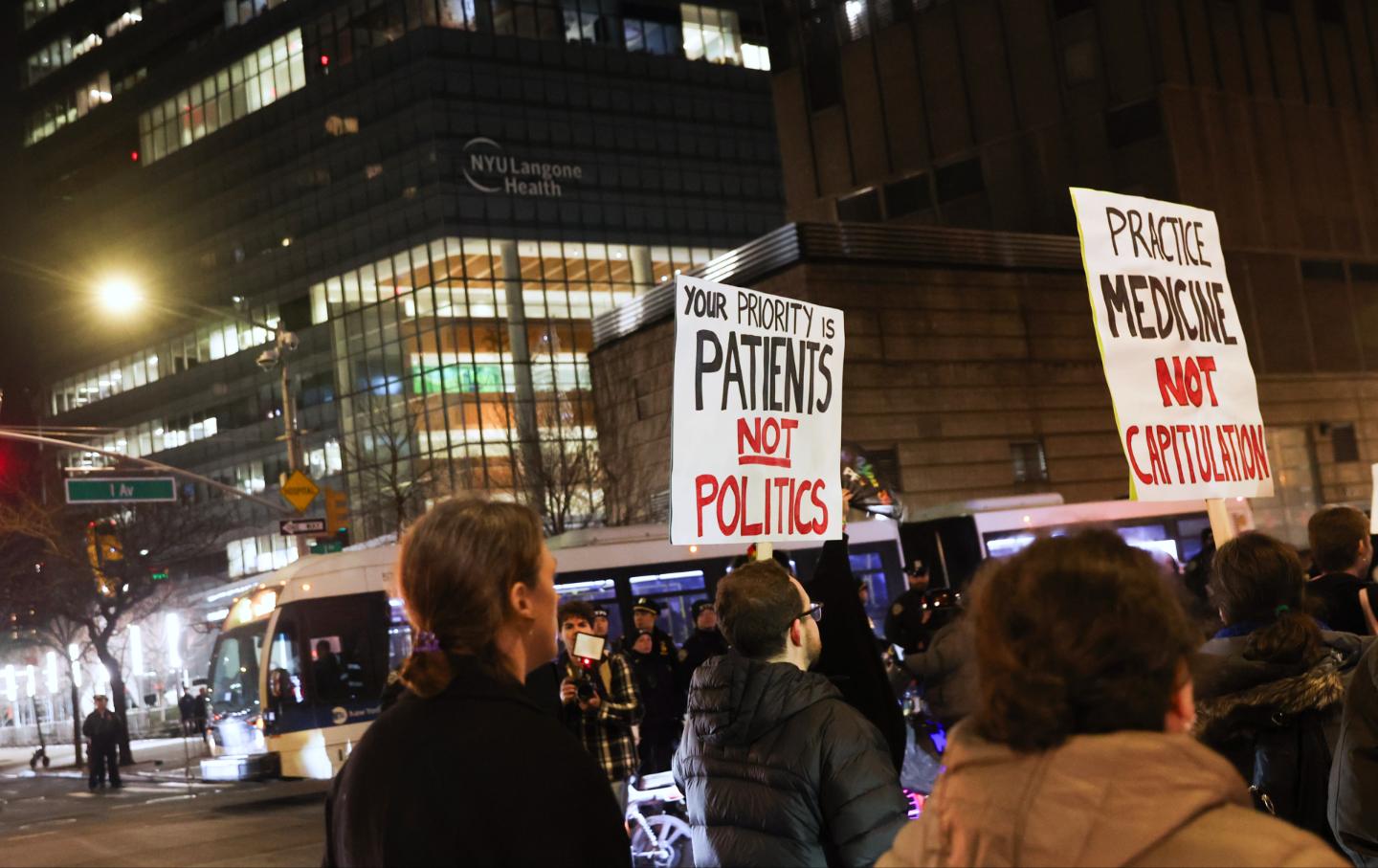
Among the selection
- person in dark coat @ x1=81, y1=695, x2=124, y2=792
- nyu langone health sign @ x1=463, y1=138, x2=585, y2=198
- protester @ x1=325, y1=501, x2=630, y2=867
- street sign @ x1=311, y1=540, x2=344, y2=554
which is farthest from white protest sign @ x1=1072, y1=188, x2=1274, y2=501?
nyu langone health sign @ x1=463, y1=138, x2=585, y2=198

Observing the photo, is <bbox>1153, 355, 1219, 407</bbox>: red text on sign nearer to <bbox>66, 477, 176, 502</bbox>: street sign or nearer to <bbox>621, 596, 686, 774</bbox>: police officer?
<bbox>621, 596, 686, 774</bbox>: police officer

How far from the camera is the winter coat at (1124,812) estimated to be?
1917mm

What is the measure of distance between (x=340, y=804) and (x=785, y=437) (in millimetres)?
4978

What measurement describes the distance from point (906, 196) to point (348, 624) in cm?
3035

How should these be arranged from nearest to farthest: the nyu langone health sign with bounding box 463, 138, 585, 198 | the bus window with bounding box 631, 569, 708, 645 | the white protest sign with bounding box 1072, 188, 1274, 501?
1. the white protest sign with bounding box 1072, 188, 1274, 501
2. the bus window with bounding box 631, 569, 708, 645
3. the nyu langone health sign with bounding box 463, 138, 585, 198

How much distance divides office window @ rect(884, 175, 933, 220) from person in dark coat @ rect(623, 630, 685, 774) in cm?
3678

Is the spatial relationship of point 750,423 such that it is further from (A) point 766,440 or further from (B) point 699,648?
(B) point 699,648

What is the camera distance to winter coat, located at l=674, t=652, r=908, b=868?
13.6 feet

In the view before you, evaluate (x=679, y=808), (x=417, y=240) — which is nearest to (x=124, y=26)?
(x=417, y=240)

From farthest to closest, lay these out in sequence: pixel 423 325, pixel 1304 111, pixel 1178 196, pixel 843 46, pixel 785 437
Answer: pixel 423 325, pixel 843 46, pixel 1304 111, pixel 1178 196, pixel 785 437

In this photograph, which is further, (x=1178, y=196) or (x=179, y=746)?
(x=179, y=746)

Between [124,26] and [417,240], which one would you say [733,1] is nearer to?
[417,240]

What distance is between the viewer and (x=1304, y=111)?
45.0 m

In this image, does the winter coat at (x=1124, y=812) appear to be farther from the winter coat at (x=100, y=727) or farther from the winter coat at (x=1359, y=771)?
the winter coat at (x=100, y=727)
